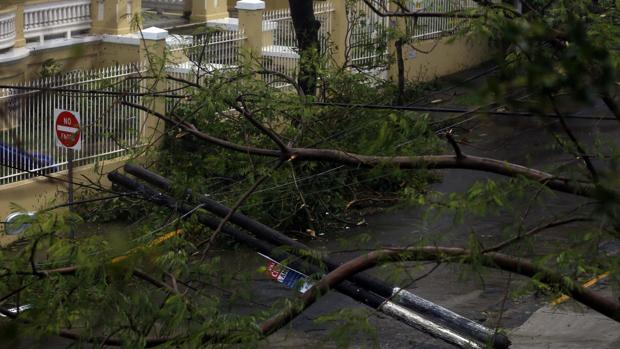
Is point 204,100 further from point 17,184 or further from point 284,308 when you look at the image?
point 17,184

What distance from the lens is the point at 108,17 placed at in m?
20.3

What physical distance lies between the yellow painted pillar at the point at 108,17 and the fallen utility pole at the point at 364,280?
13.6 metres

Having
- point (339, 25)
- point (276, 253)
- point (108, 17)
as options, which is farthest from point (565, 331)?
point (108, 17)

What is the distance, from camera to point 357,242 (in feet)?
19.2

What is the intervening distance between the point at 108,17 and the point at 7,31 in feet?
9.62

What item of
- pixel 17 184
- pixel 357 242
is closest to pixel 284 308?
pixel 357 242

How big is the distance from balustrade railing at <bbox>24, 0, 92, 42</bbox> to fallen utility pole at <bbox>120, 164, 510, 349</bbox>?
41.1 ft

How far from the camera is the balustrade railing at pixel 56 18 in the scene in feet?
61.7

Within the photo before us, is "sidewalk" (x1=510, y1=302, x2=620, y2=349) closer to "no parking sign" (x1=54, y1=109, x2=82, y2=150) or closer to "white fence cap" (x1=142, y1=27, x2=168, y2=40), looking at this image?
"no parking sign" (x1=54, y1=109, x2=82, y2=150)

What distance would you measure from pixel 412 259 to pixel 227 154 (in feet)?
21.9

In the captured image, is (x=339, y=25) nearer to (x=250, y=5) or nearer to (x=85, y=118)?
(x=250, y=5)

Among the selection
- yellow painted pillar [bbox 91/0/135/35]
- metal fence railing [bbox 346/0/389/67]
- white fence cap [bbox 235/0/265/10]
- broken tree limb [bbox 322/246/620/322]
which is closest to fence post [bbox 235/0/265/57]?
white fence cap [bbox 235/0/265/10]

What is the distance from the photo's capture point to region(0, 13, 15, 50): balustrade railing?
17.4 m

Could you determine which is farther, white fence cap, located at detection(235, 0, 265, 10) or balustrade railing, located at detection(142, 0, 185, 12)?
balustrade railing, located at detection(142, 0, 185, 12)
